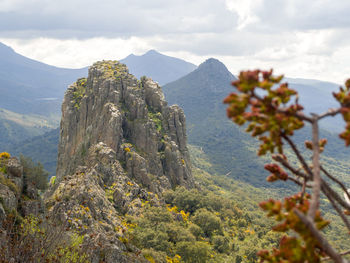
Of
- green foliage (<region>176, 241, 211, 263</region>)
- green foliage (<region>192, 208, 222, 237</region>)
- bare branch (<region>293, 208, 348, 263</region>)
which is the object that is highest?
bare branch (<region>293, 208, 348, 263</region>)

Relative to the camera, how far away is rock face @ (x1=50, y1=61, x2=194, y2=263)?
46.9m

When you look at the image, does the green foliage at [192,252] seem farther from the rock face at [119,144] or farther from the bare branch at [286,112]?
the bare branch at [286,112]

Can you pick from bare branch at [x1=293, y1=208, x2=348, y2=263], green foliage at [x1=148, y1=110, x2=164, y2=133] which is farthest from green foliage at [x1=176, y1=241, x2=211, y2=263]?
bare branch at [x1=293, y1=208, x2=348, y2=263]

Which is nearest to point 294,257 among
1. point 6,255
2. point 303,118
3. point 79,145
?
point 303,118

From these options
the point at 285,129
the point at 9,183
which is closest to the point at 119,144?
the point at 9,183

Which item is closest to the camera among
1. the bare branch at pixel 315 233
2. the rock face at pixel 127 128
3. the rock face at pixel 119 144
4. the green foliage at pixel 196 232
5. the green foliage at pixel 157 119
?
the bare branch at pixel 315 233

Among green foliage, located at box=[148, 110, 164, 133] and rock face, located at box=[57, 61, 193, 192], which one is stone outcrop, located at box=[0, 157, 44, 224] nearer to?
rock face, located at box=[57, 61, 193, 192]

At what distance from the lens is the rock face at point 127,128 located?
63.5 metres

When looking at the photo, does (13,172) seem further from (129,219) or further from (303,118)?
(303,118)

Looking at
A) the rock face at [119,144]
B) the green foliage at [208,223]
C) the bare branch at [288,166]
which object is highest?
the bare branch at [288,166]

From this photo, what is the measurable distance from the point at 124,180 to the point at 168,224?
39.5 feet

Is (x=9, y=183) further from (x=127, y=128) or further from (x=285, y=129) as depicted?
(x=127, y=128)

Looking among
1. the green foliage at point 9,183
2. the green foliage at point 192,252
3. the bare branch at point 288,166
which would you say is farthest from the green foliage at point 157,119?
the bare branch at point 288,166

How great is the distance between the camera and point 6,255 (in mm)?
11492
